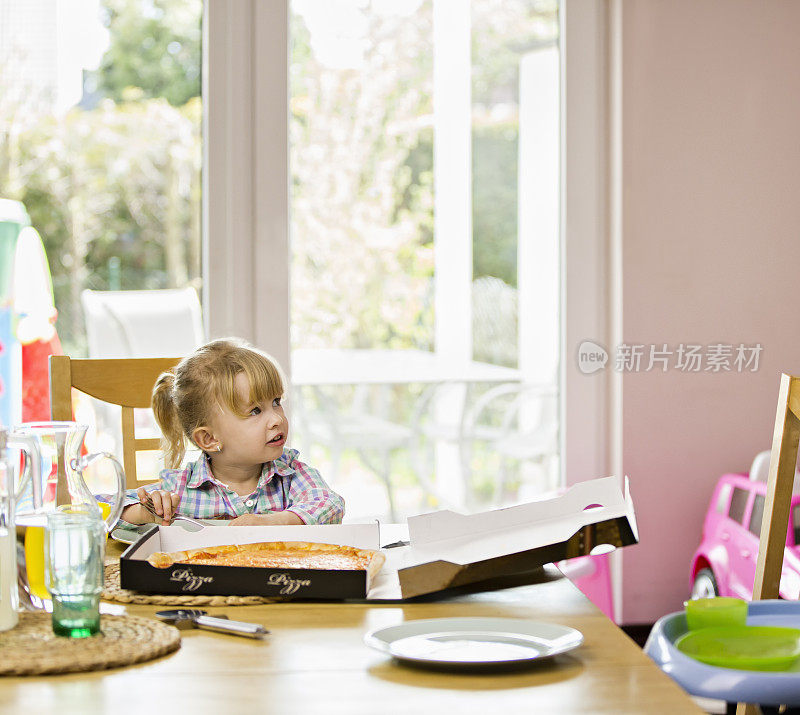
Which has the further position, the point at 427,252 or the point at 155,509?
the point at 427,252

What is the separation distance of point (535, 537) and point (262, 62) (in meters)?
1.93

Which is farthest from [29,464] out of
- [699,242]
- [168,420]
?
[699,242]

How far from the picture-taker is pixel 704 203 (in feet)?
9.50

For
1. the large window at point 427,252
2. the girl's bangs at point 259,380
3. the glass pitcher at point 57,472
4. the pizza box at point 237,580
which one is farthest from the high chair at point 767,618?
the large window at point 427,252

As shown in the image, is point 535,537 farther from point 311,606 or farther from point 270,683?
point 270,683

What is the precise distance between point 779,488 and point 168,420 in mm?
979

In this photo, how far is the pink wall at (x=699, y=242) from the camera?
2865mm

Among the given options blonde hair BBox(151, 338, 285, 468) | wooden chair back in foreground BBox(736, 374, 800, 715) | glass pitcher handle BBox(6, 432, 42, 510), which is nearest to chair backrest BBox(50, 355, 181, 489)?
blonde hair BBox(151, 338, 285, 468)

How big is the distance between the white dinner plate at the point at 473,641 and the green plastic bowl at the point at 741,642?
0.13 meters

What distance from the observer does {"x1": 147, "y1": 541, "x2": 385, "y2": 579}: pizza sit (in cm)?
117

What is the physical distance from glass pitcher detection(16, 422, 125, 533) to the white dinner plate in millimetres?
319

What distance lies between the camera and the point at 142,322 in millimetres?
2814

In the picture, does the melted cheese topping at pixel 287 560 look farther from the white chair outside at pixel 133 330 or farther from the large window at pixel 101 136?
the large window at pixel 101 136

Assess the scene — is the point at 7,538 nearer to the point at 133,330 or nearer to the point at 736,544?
the point at 133,330
